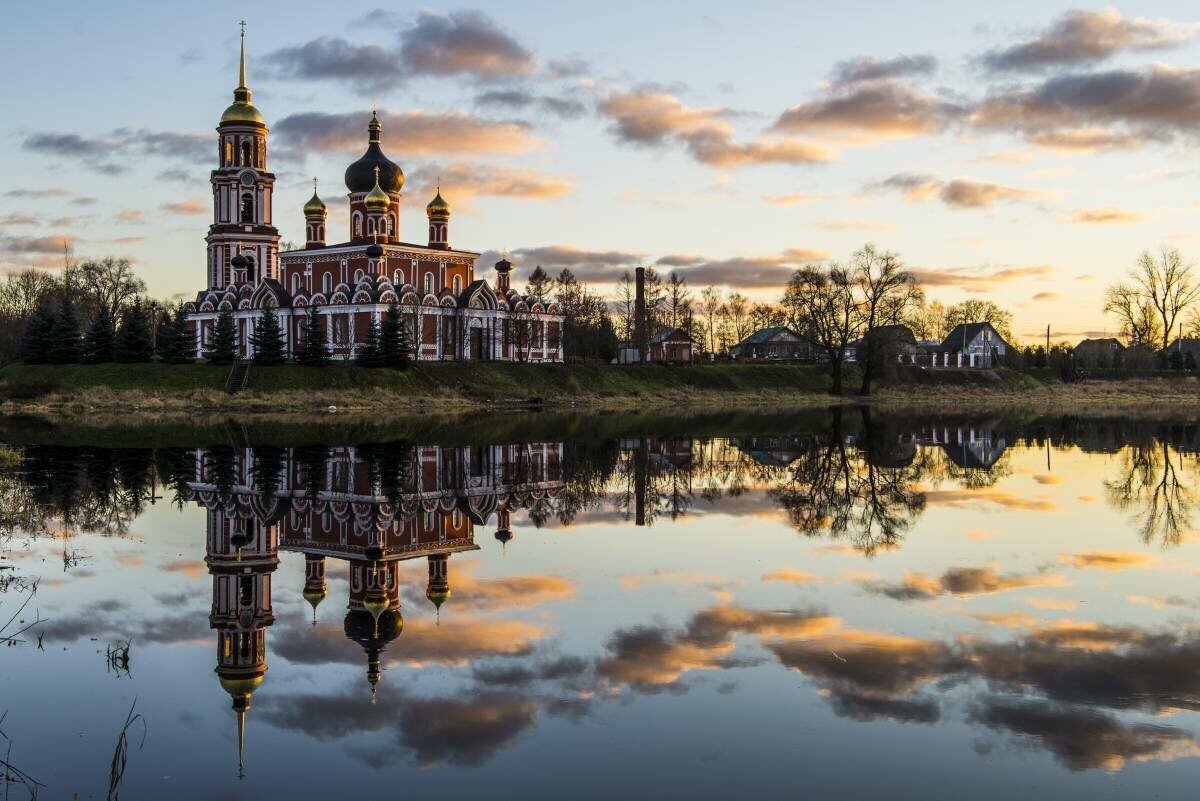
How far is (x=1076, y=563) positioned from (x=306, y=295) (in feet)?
197

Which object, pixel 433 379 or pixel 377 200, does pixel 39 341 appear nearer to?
pixel 377 200

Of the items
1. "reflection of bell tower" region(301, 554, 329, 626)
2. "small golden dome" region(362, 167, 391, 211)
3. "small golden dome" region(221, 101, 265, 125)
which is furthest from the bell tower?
"reflection of bell tower" region(301, 554, 329, 626)

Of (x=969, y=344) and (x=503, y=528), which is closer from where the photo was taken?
(x=503, y=528)

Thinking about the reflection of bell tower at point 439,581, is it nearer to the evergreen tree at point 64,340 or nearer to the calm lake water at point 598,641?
the calm lake water at point 598,641

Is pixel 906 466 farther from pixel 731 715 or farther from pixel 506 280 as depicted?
pixel 506 280

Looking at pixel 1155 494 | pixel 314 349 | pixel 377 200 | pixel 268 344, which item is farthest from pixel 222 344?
pixel 1155 494

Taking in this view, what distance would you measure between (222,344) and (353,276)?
11.6 metres

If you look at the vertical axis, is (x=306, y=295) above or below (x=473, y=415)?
above

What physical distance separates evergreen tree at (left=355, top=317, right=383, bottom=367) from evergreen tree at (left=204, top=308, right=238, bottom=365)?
21.6 ft

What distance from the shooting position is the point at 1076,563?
13539 mm

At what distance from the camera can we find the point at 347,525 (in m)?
16.2

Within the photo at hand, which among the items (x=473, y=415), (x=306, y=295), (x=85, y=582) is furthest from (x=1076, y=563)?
(x=306, y=295)

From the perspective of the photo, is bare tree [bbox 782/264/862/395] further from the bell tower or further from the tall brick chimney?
the bell tower

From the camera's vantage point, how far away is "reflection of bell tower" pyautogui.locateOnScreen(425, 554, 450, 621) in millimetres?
11648
